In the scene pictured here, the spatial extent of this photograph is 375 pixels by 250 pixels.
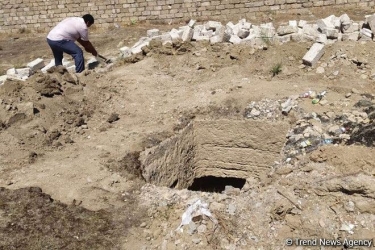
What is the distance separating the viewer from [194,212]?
181 inches

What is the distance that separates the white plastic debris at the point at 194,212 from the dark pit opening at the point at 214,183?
2770 millimetres

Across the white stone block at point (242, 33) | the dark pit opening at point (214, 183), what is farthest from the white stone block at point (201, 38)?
the dark pit opening at point (214, 183)

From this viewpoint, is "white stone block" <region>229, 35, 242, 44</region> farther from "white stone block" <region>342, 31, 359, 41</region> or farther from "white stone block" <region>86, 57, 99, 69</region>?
"white stone block" <region>86, 57, 99, 69</region>

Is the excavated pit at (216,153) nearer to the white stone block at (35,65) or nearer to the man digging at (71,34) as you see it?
the man digging at (71,34)

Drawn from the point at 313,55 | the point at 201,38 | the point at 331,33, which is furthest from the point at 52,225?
the point at 331,33

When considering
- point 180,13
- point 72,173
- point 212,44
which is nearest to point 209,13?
point 180,13

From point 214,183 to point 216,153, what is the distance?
81cm

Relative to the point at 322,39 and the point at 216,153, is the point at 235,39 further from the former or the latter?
the point at 216,153

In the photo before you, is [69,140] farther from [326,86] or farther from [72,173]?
[326,86]

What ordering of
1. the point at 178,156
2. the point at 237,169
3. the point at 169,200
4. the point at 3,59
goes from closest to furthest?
the point at 169,200
the point at 178,156
the point at 237,169
the point at 3,59

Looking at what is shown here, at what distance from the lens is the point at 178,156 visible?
6.83 metres

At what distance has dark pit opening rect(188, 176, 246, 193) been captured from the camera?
7.64 meters

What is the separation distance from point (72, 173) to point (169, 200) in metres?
1.42

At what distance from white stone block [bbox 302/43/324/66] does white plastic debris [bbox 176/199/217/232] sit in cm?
385
